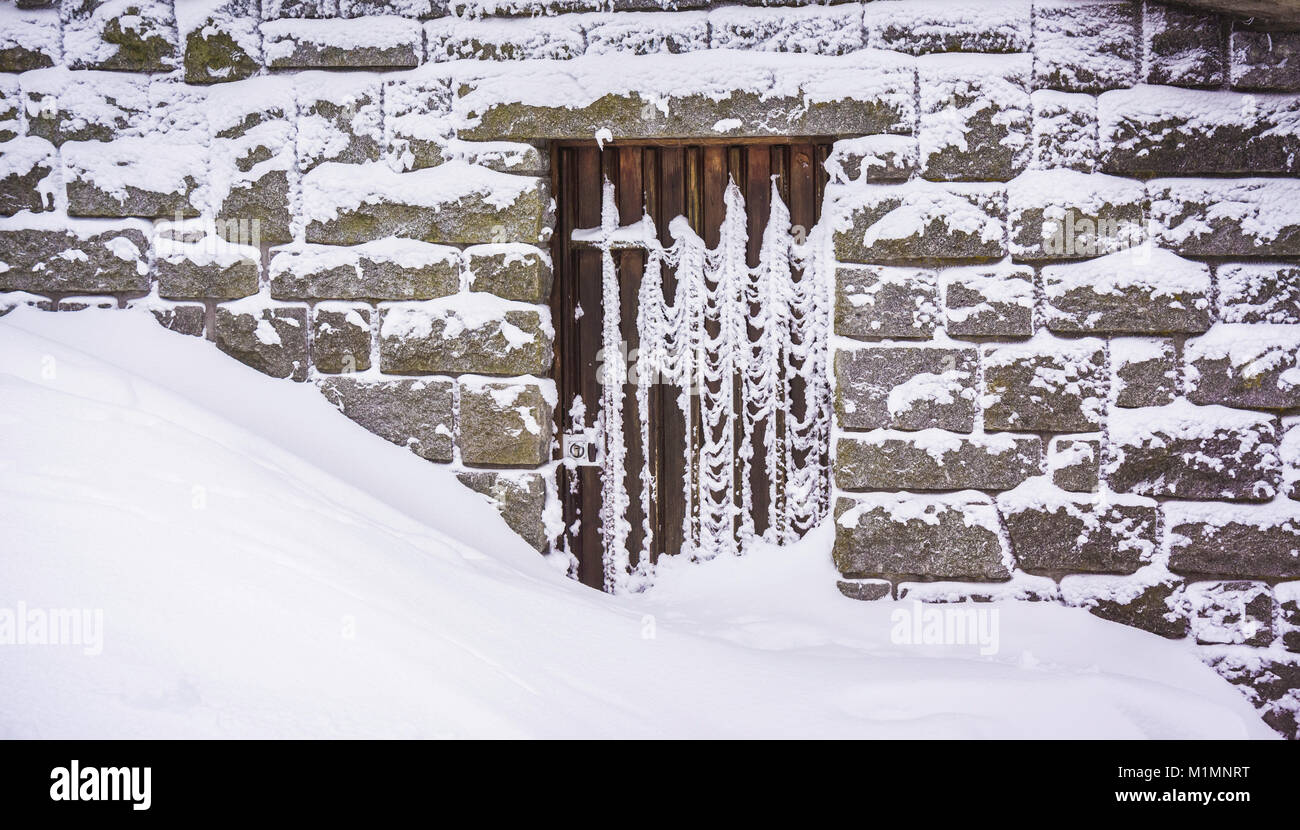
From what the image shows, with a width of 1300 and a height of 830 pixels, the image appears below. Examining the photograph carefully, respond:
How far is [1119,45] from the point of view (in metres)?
2.63

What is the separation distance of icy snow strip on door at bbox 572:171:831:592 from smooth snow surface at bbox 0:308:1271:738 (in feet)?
0.50

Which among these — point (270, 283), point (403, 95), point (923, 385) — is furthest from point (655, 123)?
point (270, 283)

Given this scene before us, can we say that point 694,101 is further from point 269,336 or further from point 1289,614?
point 1289,614

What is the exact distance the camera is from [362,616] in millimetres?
1783

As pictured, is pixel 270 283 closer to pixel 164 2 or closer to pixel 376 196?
pixel 376 196

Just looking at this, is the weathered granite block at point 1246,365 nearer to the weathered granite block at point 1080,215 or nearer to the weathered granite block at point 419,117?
the weathered granite block at point 1080,215

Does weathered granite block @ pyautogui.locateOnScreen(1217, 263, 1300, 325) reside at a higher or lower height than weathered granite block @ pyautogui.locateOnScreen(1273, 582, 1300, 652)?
higher

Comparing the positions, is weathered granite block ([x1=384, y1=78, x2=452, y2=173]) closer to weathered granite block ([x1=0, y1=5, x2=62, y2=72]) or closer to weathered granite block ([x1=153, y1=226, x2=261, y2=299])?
weathered granite block ([x1=153, y1=226, x2=261, y2=299])

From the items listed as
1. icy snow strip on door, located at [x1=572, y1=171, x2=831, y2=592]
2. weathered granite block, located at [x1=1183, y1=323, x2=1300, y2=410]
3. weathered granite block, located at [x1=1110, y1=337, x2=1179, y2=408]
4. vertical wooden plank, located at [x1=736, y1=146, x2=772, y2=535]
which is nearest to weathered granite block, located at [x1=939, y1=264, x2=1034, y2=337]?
weathered granite block, located at [x1=1110, y1=337, x2=1179, y2=408]

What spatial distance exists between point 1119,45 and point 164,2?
3.02m

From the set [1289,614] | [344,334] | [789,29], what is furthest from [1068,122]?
[344,334]

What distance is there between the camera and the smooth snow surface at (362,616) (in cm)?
153

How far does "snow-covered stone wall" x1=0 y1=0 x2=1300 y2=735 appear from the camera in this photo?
103 inches

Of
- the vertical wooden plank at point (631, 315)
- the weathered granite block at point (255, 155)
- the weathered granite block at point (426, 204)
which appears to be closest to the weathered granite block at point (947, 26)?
the vertical wooden plank at point (631, 315)
